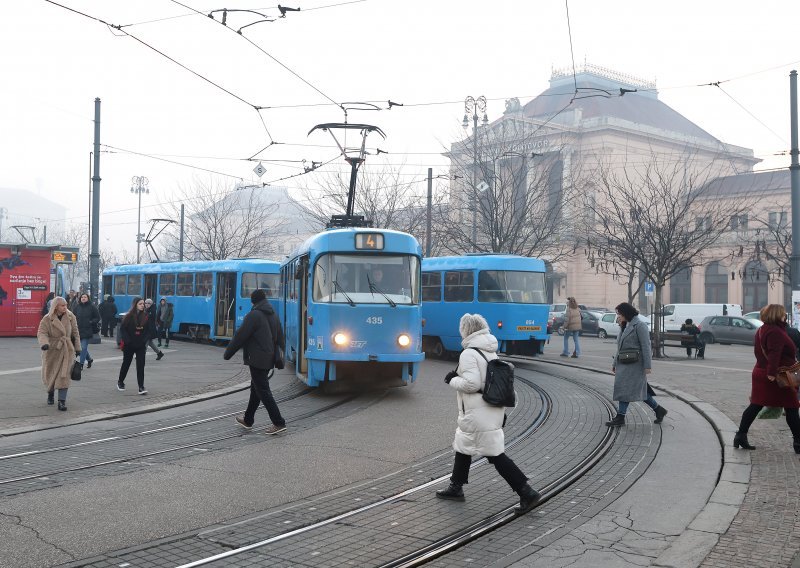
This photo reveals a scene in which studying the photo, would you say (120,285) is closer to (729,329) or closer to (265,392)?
(729,329)

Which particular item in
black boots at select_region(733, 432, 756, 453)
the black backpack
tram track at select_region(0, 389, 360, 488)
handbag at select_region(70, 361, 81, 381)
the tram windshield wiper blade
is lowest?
tram track at select_region(0, 389, 360, 488)

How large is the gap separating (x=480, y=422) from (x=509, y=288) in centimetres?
1473

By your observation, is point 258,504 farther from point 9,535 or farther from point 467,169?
point 467,169

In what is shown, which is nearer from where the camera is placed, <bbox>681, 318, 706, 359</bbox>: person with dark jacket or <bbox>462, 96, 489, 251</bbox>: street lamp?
<bbox>681, 318, 706, 359</bbox>: person with dark jacket

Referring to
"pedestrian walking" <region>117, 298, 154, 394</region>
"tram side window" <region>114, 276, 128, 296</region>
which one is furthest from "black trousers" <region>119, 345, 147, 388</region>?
"tram side window" <region>114, 276, 128, 296</region>

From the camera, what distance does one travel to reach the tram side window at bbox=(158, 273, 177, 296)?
102 feet

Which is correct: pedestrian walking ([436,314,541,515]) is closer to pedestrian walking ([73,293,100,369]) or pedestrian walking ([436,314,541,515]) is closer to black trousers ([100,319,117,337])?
pedestrian walking ([73,293,100,369])

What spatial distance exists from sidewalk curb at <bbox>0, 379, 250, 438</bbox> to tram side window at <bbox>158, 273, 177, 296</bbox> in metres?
16.5

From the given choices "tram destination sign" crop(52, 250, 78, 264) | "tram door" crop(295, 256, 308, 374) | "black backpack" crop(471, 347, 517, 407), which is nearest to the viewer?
"black backpack" crop(471, 347, 517, 407)

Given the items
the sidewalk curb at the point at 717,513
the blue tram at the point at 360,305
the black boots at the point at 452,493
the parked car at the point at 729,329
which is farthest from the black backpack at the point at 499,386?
the parked car at the point at 729,329

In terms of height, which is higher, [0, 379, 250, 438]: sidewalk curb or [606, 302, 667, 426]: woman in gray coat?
[606, 302, 667, 426]: woman in gray coat

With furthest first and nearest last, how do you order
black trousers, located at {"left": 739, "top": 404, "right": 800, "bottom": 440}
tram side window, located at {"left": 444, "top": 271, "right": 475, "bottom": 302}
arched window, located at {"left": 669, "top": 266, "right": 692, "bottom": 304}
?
arched window, located at {"left": 669, "top": 266, "right": 692, "bottom": 304} → tram side window, located at {"left": 444, "top": 271, "right": 475, "bottom": 302} → black trousers, located at {"left": 739, "top": 404, "right": 800, "bottom": 440}

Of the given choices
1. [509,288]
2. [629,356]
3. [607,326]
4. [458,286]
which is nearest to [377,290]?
[629,356]

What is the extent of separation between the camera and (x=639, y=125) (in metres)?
68.6
